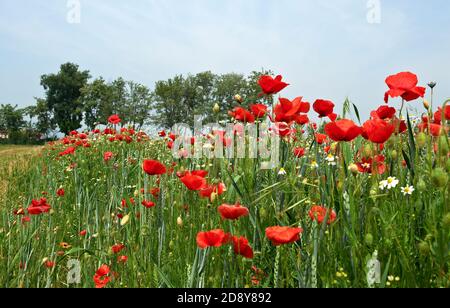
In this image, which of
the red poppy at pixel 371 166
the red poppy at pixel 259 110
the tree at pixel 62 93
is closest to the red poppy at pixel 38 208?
the red poppy at pixel 259 110

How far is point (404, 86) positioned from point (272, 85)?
25.7 inches

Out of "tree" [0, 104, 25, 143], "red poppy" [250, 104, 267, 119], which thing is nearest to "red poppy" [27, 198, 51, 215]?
"red poppy" [250, 104, 267, 119]

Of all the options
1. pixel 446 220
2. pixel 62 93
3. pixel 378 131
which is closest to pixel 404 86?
pixel 378 131

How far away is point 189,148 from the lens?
133 inches

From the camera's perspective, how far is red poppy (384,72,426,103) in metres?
2.11

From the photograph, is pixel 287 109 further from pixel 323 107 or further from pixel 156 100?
pixel 156 100

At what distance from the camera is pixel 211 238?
5.03 feet

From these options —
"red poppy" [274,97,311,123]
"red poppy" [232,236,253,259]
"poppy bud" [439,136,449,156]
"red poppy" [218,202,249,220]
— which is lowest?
"red poppy" [232,236,253,259]

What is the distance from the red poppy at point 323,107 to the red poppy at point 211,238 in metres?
1.10

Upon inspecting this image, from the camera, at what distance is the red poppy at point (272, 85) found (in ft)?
7.55

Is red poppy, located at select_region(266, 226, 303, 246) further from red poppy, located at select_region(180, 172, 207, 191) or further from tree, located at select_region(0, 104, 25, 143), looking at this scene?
tree, located at select_region(0, 104, 25, 143)

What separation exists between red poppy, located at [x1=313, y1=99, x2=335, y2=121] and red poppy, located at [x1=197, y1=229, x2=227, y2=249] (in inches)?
43.4
